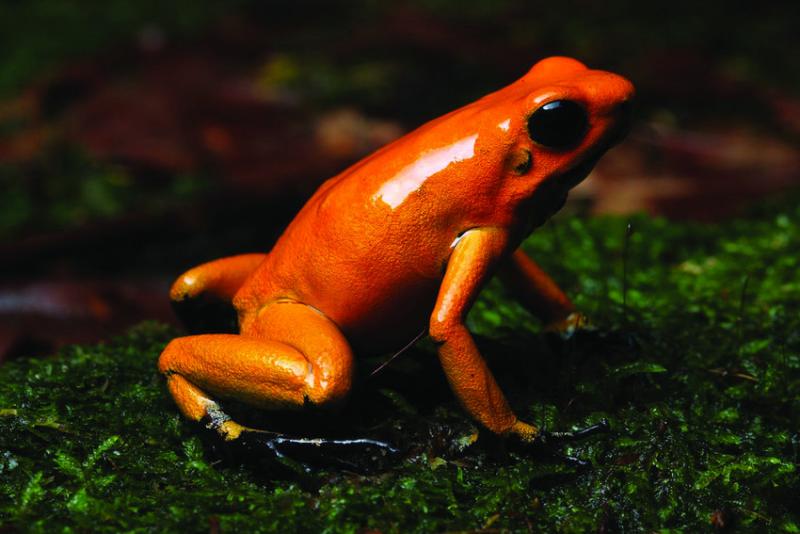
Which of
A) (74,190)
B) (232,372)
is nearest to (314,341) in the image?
(232,372)

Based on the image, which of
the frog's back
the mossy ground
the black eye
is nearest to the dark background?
the mossy ground

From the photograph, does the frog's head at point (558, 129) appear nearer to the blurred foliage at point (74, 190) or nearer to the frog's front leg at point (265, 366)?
the frog's front leg at point (265, 366)

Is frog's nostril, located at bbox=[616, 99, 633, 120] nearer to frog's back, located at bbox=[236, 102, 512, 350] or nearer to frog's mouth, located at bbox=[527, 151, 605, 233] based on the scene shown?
frog's mouth, located at bbox=[527, 151, 605, 233]

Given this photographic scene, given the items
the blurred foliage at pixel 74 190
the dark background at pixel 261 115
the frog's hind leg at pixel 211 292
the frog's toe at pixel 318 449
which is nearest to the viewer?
the frog's toe at pixel 318 449

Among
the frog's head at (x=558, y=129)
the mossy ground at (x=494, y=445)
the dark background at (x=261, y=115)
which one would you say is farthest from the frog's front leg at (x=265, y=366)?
the dark background at (x=261, y=115)

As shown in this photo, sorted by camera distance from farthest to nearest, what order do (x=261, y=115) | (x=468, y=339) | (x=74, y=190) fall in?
1. (x=261, y=115)
2. (x=74, y=190)
3. (x=468, y=339)

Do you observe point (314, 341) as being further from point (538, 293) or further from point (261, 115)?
point (261, 115)

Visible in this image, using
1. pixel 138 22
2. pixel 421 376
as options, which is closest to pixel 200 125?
pixel 138 22
